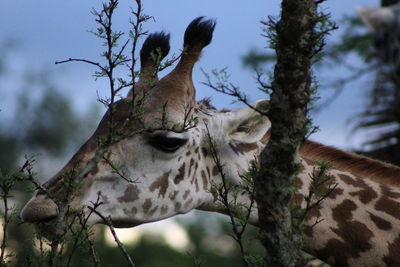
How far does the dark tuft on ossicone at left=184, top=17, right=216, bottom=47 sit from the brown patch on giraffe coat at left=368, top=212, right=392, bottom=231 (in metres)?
1.69

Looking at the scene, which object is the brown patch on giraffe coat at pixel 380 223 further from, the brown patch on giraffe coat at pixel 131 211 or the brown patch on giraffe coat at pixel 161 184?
the brown patch on giraffe coat at pixel 131 211

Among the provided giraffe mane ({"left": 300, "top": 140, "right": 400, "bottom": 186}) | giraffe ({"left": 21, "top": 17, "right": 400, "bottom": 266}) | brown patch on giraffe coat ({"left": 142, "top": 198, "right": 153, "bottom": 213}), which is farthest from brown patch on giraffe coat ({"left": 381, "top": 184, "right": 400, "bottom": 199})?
brown patch on giraffe coat ({"left": 142, "top": 198, "right": 153, "bottom": 213})

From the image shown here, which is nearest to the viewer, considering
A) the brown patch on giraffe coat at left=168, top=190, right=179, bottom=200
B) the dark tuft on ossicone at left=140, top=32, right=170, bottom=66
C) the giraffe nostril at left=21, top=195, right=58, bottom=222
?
the giraffe nostril at left=21, top=195, right=58, bottom=222

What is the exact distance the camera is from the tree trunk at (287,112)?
12.4 ft

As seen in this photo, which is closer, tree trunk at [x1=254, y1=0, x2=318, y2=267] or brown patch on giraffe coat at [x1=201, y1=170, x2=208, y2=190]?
tree trunk at [x1=254, y1=0, x2=318, y2=267]

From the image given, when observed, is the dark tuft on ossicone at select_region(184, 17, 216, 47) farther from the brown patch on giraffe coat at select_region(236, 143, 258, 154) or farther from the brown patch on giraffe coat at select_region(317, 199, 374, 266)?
the brown patch on giraffe coat at select_region(317, 199, 374, 266)

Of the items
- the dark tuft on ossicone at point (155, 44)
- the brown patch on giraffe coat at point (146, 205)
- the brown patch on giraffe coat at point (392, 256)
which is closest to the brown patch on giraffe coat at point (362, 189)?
the brown patch on giraffe coat at point (392, 256)

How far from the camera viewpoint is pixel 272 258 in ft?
12.3

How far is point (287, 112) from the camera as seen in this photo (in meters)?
3.79

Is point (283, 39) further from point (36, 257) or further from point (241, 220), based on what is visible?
point (36, 257)

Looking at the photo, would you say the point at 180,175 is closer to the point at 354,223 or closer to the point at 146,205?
the point at 146,205

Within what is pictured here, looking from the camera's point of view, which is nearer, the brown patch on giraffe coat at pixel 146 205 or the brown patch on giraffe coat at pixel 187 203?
the brown patch on giraffe coat at pixel 146 205

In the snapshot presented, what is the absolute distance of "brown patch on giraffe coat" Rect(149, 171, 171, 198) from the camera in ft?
16.3

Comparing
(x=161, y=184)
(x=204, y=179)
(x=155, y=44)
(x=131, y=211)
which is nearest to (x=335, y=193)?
(x=204, y=179)
